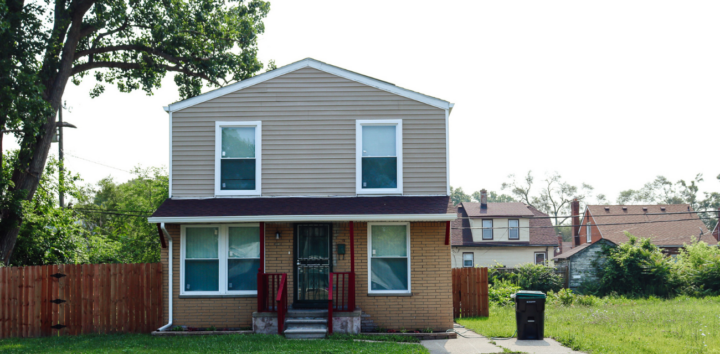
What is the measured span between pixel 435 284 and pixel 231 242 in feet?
14.9

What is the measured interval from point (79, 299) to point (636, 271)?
64.8 ft

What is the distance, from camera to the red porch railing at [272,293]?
11016 mm

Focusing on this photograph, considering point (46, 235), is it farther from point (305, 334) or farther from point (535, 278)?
point (535, 278)

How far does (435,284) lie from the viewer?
11750mm

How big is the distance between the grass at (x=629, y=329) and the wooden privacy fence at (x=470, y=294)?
49 centimetres

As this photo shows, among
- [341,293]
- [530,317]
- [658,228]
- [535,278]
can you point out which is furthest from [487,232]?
[341,293]

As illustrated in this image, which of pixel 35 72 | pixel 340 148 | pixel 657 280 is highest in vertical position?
pixel 35 72

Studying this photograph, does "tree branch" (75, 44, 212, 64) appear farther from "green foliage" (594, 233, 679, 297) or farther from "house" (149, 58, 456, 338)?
"green foliage" (594, 233, 679, 297)

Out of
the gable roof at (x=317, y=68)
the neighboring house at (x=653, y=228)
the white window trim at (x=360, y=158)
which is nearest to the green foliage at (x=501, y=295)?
the white window trim at (x=360, y=158)

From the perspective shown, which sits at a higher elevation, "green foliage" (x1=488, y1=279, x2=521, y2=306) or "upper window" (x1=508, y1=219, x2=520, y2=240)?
"upper window" (x1=508, y1=219, x2=520, y2=240)

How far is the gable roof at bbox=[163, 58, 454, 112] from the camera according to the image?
39.8ft

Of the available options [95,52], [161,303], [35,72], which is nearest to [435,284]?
[161,303]

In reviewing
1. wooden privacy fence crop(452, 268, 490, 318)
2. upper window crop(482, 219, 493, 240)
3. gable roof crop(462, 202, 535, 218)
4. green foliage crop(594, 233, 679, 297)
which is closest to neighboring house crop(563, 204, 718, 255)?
gable roof crop(462, 202, 535, 218)

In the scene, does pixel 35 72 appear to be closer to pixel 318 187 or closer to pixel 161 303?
pixel 161 303
